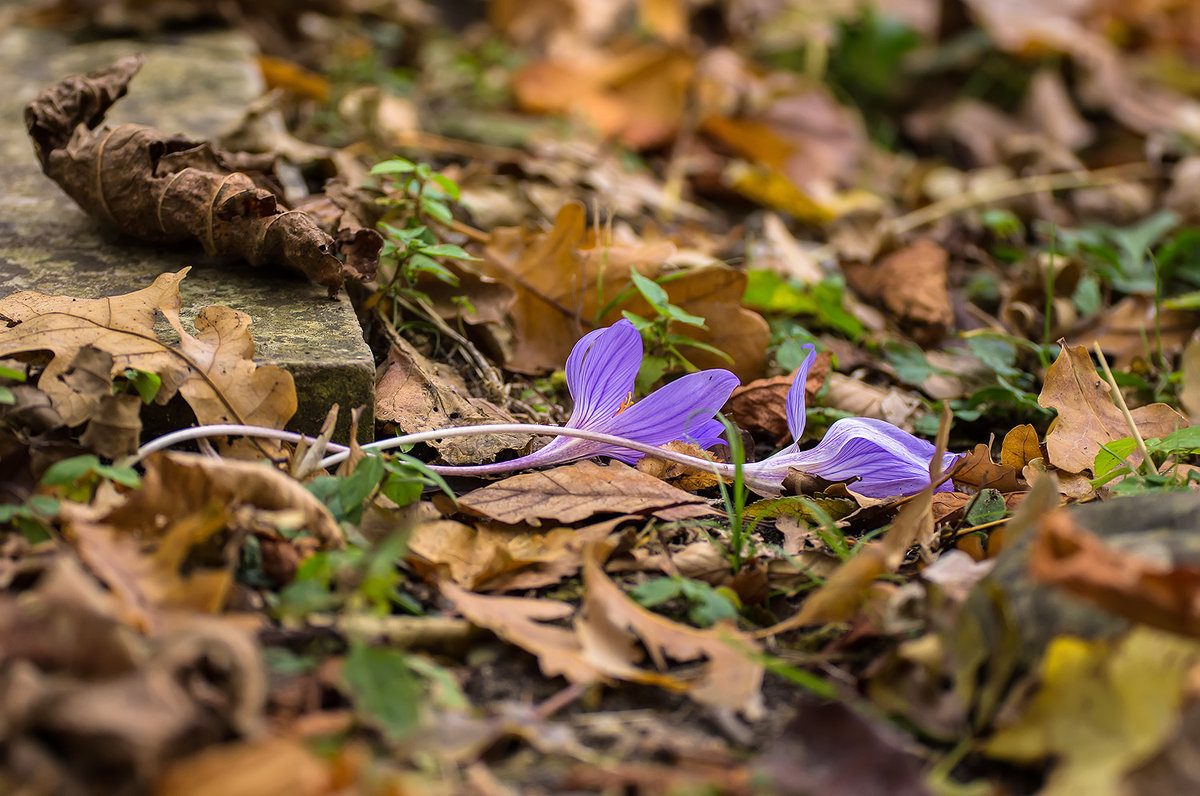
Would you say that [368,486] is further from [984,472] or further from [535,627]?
[984,472]

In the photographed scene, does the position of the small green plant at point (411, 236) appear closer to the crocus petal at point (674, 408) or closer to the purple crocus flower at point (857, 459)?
the crocus petal at point (674, 408)

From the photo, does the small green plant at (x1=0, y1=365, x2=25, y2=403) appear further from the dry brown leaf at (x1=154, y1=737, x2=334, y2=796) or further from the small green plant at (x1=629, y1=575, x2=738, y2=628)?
the small green plant at (x1=629, y1=575, x2=738, y2=628)

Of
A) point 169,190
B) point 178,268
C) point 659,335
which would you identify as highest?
point 169,190

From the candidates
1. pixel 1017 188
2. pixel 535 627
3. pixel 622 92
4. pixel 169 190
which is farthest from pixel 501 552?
pixel 622 92

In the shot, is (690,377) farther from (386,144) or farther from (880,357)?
(386,144)

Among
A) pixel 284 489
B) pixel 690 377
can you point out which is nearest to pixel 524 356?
pixel 690 377

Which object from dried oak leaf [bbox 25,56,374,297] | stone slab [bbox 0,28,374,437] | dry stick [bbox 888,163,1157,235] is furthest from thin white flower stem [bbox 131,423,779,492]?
dry stick [bbox 888,163,1157,235]
